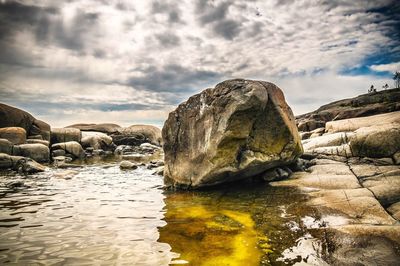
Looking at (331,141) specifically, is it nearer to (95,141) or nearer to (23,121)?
(23,121)

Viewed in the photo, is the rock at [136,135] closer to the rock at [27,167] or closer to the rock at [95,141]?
the rock at [95,141]

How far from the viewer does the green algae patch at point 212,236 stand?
182 inches

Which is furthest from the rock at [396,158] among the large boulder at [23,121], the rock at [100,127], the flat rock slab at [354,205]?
the rock at [100,127]

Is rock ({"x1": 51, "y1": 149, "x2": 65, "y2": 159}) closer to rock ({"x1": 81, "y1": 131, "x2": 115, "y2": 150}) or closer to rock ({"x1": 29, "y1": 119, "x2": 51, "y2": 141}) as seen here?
rock ({"x1": 29, "y1": 119, "x2": 51, "y2": 141})

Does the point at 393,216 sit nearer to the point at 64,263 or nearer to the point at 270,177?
the point at 270,177

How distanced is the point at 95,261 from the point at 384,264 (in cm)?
459

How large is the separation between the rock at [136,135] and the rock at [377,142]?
129 feet

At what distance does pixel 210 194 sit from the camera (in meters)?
9.43

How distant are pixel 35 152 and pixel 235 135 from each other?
63.0 feet

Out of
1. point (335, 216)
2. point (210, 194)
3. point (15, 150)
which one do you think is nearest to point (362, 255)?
point (335, 216)

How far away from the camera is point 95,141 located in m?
34.2

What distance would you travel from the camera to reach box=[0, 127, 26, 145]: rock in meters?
21.8

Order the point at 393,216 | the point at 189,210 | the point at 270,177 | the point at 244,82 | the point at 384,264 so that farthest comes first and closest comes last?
the point at 270,177 < the point at 244,82 < the point at 189,210 < the point at 393,216 < the point at 384,264

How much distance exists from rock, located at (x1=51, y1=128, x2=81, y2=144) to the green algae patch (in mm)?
28241
